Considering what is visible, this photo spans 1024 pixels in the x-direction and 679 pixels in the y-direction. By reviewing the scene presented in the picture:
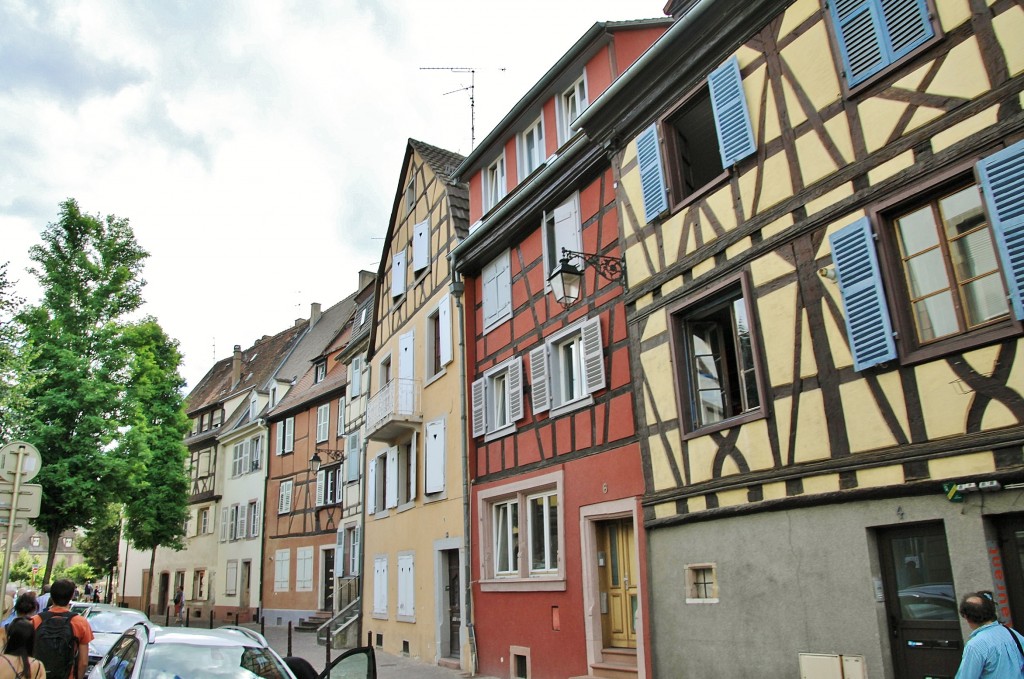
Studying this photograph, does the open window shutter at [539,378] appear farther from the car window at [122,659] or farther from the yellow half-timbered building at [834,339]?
the car window at [122,659]

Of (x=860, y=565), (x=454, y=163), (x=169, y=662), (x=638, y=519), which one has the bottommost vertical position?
(x=169, y=662)

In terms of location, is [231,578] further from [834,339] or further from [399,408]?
[834,339]

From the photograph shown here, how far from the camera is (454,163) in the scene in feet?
66.7

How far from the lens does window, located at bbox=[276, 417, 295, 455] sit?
104 feet

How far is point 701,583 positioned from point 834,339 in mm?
3264

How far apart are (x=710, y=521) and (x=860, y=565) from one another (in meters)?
2.07

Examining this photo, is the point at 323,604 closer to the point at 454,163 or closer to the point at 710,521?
the point at 454,163

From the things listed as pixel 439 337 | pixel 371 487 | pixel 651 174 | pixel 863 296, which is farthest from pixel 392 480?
pixel 863 296

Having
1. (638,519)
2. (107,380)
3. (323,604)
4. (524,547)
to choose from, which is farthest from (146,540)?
(638,519)

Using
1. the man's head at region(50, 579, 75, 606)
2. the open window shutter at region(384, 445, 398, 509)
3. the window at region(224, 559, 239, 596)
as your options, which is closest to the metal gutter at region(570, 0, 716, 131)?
the man's head at region(50, 579, 75, 606)

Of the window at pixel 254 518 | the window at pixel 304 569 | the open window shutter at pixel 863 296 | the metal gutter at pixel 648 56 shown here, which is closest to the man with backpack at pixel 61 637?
the open window shutter at pixel 863 296

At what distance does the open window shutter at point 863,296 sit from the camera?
24.1 ft

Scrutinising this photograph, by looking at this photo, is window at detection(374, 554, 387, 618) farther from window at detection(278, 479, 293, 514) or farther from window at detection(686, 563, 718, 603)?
window at detection(278, 479, 293, 514)

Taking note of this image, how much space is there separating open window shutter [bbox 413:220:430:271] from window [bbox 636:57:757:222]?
877 centimetres
